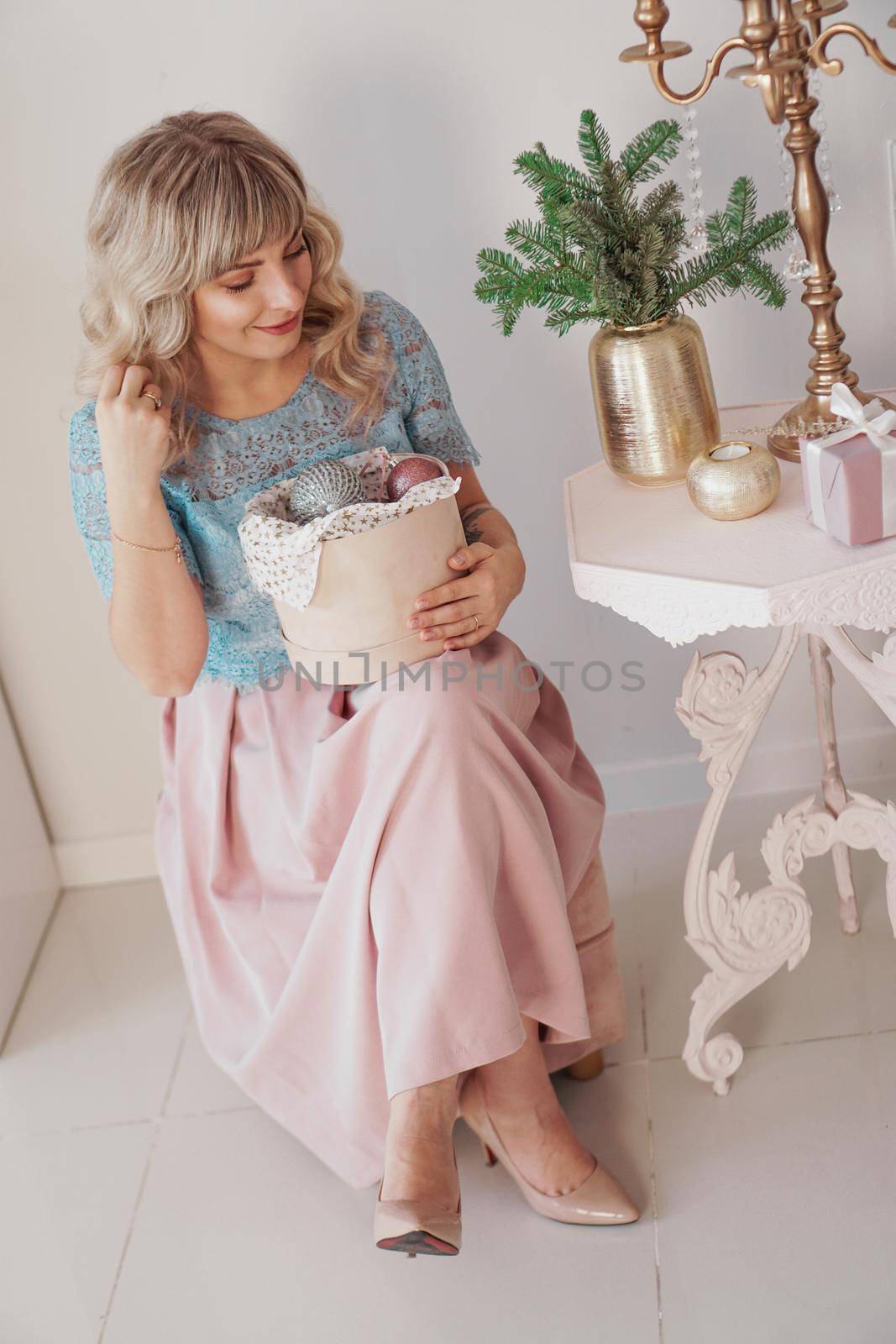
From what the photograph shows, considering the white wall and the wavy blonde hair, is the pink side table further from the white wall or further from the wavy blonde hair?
the wavy blonde hair

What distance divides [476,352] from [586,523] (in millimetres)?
423

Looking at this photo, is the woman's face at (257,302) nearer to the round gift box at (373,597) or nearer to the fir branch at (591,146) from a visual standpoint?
the round gift box at (373,597)

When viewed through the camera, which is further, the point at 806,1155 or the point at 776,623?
the point at 806,1155

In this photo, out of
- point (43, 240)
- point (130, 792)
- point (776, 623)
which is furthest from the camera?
point (130, 792)

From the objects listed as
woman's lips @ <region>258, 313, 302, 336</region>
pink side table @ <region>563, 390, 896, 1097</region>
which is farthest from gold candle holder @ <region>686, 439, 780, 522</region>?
woman's lips @ <region>258, 313, 302, 336</region>

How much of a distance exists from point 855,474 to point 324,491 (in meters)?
0.49

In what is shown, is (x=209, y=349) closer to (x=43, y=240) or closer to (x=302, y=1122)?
(x=43, y=240)

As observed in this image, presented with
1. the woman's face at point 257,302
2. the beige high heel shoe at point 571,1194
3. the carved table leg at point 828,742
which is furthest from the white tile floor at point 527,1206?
the woman's face at point 257,302

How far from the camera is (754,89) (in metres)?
1.56

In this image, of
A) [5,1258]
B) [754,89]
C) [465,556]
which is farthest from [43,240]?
[5,1258]

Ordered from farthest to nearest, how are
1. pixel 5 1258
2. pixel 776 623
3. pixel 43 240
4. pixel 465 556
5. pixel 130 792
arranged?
pixel 130 792
pixel 43 240
pixel 5 1258
pixel 465 556
pixel 776 623

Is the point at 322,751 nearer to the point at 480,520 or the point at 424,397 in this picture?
the point at 480,520

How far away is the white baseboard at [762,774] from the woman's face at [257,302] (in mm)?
919

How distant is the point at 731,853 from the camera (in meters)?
1.41
